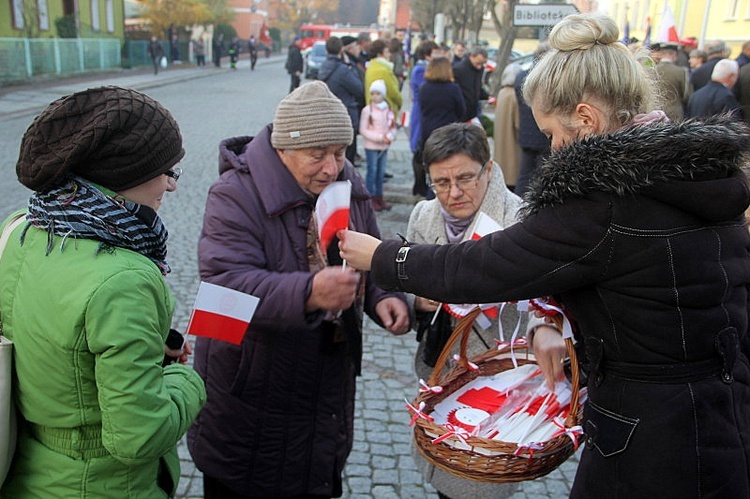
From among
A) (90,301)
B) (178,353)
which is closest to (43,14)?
(178,353)

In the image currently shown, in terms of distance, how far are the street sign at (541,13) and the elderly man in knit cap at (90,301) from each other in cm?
584

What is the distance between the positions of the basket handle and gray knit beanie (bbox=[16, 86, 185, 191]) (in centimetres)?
104

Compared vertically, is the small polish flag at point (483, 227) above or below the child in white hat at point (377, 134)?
above

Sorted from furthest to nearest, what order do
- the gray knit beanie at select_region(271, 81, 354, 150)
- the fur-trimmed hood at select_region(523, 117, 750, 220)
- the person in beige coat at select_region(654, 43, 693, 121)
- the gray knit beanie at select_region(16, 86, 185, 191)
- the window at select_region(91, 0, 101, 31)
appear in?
the window at select_region(91, 0, 101, 31) → the person in beige coat at select_region(654, 43, 693, 121) → the gray knit beanie at select_region(271, 81, 354, 150) → the gray knit beanie at select_region(16, 86, 185, 191) → the fur-trimmed hood at select_region(523, 117, 750, 220)

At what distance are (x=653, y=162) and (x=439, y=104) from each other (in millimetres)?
6852

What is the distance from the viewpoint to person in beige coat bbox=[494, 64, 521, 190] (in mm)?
7438

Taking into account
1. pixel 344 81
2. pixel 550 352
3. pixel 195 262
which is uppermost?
pixel 344 81

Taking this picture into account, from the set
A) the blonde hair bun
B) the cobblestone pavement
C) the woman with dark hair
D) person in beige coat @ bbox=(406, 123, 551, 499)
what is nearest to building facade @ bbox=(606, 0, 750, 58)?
the cobblestone pavement

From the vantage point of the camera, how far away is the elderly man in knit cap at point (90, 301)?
158 cm

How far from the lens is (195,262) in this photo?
6426 mm

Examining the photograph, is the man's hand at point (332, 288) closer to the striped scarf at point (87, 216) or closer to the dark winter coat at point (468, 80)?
the striped scarf at point (87, 216)

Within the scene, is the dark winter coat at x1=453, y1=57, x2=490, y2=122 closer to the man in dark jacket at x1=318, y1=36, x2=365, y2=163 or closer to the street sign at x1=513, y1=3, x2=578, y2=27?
the man in dark jacket at x1=318, y1=36, x2=365, y2=163

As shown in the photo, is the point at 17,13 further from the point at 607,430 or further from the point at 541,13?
the point at 607,430

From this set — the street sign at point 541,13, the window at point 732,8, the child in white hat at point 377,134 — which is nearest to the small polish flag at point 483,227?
the street sign at point 541,13
